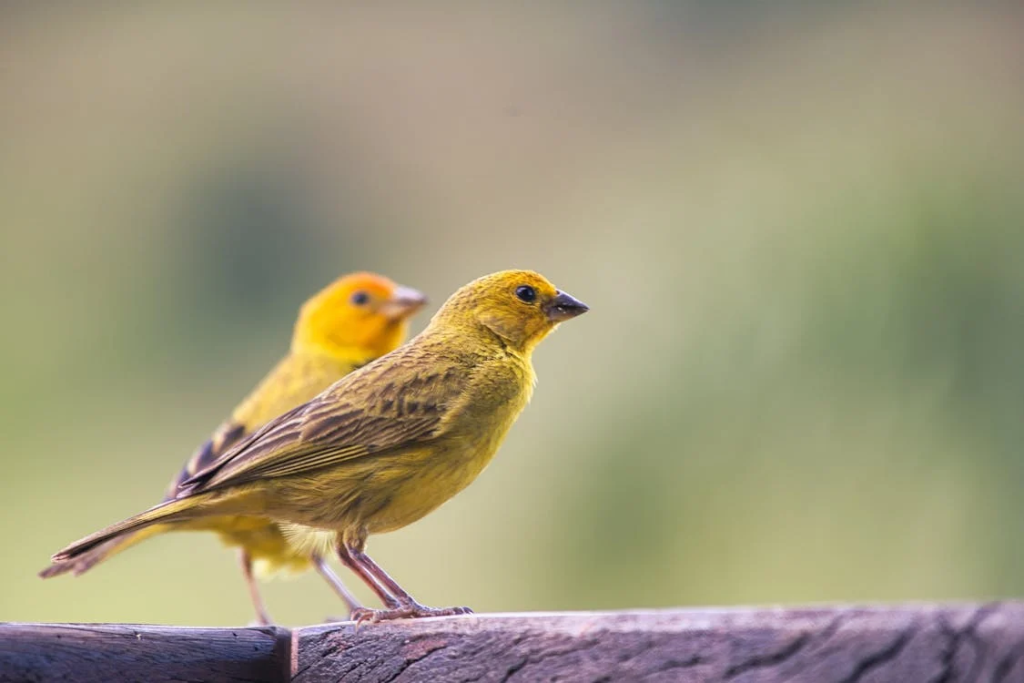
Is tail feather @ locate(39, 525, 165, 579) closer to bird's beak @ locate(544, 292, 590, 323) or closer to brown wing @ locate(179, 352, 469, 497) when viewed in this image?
brown wing @ locate(179, 352, 469, 497)

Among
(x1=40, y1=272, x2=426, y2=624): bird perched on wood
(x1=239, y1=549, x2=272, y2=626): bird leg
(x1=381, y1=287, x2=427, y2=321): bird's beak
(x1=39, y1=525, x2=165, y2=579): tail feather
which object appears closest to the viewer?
(x1=39, y1=525, x2=165, y2=579): tail feather

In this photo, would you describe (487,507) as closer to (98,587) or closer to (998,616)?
(98,587)

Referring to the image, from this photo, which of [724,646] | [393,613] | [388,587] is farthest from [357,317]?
[724,646]

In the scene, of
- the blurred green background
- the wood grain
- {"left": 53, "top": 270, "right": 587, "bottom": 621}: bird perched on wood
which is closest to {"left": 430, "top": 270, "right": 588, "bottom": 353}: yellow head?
{"left": 53, "top": 270, "right": 587, "bottom": 621}: bird perched on wood

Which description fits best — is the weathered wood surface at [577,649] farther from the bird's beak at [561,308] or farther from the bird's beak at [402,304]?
the bird's beak at [402,304]

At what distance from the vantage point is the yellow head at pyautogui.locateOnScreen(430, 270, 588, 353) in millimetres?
3236

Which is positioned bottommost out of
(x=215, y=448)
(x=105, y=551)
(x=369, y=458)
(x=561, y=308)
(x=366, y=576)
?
(x=366, y=576)

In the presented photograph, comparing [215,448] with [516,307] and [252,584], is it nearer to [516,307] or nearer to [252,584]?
[252,584]

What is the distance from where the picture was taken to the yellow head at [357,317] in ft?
16.3

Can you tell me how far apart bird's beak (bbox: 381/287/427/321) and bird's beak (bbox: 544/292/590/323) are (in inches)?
67.5

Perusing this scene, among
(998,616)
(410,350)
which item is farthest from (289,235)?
(998,616)

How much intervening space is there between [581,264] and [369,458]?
10.3 ft

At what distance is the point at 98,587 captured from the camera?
6.95 meters

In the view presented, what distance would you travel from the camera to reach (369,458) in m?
2.94
